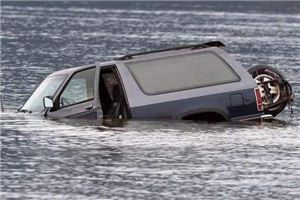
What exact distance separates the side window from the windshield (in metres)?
0.34

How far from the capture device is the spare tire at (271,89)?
2106 centimetres

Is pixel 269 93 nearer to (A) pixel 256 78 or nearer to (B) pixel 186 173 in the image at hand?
(A) pixel 256 78

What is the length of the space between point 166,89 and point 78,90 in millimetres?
1839

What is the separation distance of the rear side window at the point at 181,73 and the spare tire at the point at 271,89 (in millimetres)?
1293

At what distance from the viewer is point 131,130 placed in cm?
1941

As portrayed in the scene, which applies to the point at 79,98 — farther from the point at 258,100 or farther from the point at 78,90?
the point at 258,100

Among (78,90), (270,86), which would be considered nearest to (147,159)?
(78,90)

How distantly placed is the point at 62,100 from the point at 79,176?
571 centimetres

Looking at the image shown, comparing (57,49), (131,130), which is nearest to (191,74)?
(131,130)

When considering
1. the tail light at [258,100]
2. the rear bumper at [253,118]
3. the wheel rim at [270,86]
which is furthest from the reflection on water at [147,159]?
the wheel rim at [270,86]

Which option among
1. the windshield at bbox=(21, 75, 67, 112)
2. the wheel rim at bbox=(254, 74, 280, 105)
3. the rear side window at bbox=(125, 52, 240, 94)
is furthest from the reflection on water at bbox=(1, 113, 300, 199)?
the rear side window at bbox=(125, 52, 240, 94)

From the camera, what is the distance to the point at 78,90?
812 inches

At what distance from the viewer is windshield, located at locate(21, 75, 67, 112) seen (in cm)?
2088

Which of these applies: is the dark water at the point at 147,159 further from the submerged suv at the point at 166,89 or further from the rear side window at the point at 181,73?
the rear side window at the point at 181,73
